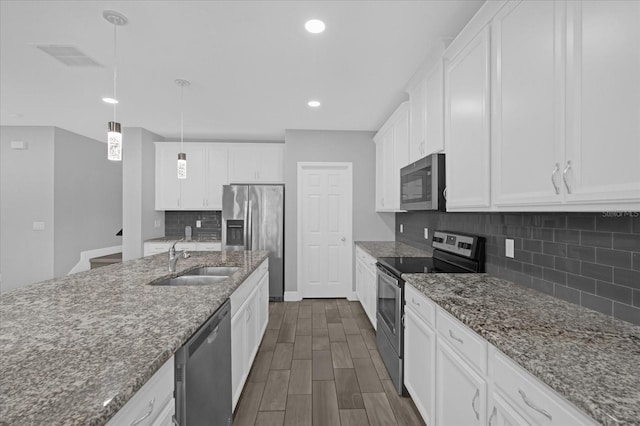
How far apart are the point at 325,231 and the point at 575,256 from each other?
11.2 feet

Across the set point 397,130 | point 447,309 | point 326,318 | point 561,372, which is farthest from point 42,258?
point 561,372

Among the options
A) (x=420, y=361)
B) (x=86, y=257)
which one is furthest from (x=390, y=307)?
(x=86, y=257)

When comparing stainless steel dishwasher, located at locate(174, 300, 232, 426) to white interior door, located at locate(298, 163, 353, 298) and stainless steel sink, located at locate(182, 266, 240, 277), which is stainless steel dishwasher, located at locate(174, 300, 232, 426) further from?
white interior door, located at locate(298, 163, 353, 298)

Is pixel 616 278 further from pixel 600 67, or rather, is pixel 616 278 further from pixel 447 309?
pixel 600 67

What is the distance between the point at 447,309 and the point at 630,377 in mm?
655

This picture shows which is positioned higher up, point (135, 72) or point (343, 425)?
point (135, 72)

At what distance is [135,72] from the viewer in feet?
9.08

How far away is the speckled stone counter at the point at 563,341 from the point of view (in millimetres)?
743

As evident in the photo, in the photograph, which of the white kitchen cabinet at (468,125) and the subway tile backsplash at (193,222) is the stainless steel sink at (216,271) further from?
the subway tile backsplash at (193,222)

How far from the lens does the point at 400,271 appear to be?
221cm

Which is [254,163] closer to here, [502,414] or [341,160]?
[341,160]

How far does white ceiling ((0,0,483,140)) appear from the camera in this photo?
1.93 m

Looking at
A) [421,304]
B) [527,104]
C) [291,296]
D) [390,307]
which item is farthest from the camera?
[291,296]

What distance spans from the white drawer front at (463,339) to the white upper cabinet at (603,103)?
66cm
